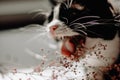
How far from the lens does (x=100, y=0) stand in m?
1.90

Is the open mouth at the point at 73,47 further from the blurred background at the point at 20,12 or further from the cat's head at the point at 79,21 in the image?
the blurred background at the point at 20,12

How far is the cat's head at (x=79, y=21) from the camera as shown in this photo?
1854mm

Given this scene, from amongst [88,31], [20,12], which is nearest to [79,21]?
[88,31]

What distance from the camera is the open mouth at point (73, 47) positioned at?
1870 millimetres

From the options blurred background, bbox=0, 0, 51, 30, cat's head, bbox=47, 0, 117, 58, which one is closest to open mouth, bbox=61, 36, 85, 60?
cat's head, bbox=47, 0, 117, 58

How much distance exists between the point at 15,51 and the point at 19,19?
0.22 metres

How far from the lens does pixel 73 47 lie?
6.19 feet

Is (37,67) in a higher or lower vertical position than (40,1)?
lower

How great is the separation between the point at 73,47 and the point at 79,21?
19 centimetres

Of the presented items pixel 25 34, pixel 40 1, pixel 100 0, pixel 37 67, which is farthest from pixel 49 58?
pixel 100 0

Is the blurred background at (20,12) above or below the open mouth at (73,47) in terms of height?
above

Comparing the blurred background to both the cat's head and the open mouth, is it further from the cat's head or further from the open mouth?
the open mouth

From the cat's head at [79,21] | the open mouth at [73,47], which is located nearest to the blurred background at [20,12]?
the cat's head at [79,21]

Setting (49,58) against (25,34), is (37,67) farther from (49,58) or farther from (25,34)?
(25,34)
